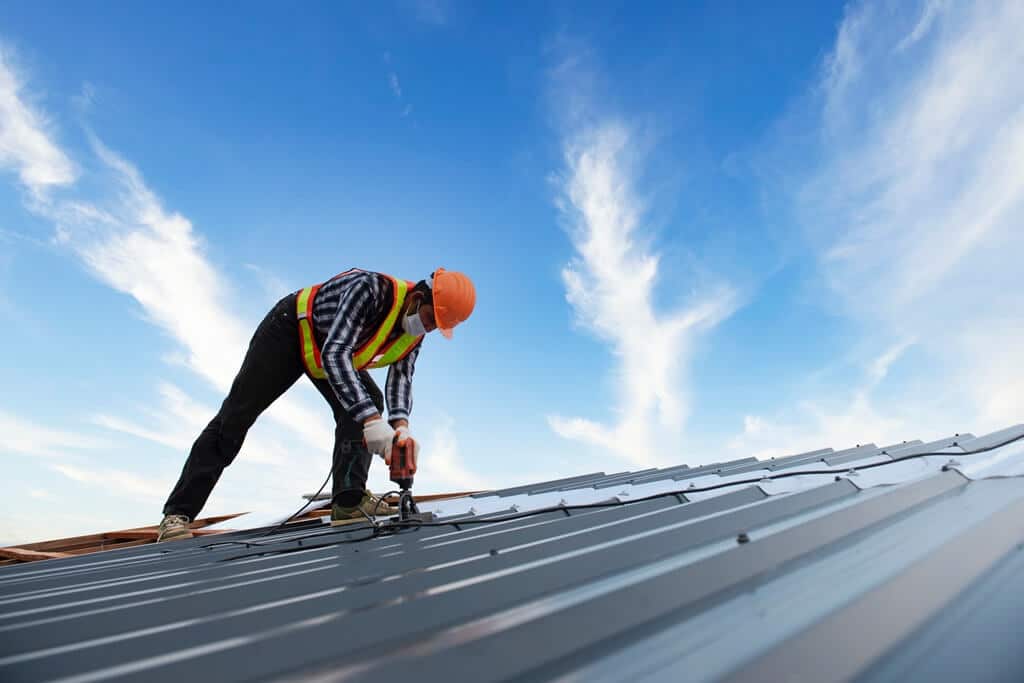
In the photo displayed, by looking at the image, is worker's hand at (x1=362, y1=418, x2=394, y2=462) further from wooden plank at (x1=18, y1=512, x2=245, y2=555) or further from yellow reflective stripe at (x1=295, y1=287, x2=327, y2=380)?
wooden plank at (x1=18, y1=512, x2=245, y2=555)

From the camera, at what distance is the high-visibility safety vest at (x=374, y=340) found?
3.85 m

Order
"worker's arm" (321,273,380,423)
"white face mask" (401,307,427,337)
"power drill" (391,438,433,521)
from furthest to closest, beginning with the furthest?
"white face mask" (401,307,427,337), "worker's arm" (321,273,380,423), "power drill" (391,438,433,521)

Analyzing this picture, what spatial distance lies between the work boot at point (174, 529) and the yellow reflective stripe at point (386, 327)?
1713 millimetres

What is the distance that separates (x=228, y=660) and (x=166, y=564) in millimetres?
2022

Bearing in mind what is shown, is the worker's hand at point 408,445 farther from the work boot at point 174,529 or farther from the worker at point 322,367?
the work boot at point 174,529

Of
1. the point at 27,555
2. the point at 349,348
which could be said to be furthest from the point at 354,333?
the point at 27,555

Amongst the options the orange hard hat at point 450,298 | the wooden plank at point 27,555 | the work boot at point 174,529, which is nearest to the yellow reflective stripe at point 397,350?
the orange hard hat at point 450,298

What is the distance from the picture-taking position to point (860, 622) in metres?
0.73

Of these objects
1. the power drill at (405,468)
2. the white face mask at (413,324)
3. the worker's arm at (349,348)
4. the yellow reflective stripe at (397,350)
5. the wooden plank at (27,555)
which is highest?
the white face mask at (413,324)

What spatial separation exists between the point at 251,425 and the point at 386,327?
1.32m

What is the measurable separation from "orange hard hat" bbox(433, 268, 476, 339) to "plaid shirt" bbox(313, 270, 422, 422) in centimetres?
32

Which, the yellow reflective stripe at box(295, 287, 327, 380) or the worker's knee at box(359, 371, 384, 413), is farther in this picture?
the worker's knee at box(359, 371, 384, 413)

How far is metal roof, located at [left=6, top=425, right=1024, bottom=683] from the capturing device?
68cm

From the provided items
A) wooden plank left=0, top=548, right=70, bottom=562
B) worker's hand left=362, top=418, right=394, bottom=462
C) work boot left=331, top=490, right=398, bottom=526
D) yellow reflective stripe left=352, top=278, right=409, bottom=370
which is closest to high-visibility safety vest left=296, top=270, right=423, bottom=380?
yellow reflective stripe left=352, top=278, right=409, bottom=370
